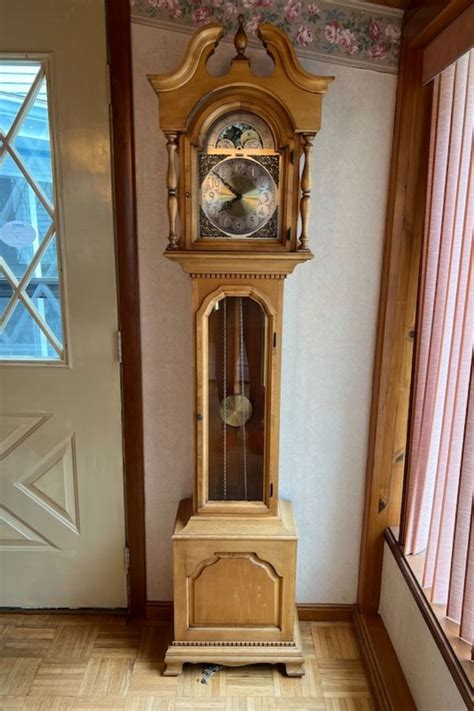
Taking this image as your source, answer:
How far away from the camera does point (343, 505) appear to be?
2041 millimetres

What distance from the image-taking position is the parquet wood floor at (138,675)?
176 centimetres

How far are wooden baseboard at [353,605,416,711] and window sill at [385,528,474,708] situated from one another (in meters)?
0.31

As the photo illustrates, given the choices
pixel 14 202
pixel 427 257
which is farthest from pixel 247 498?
pixel 14 202

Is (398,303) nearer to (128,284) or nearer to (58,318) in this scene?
(128,284)

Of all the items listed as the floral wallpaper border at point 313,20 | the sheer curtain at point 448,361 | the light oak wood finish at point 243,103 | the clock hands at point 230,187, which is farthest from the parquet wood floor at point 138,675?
the floral wallpaper border at point 313,20

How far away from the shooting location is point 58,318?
1.94m

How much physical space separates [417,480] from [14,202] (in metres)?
1.55

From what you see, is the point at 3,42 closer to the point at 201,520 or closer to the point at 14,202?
the point at 14,202

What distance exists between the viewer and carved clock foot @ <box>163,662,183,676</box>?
1857 millimetres

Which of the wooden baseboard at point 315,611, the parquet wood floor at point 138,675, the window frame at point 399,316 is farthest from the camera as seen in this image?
the wooden baseboard at point 315,611

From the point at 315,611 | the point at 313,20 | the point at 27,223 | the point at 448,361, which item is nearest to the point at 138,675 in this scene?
the point at 315,611

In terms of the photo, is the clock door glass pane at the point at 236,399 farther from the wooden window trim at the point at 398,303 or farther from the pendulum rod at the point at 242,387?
the wooden window trim at the point at 398,303

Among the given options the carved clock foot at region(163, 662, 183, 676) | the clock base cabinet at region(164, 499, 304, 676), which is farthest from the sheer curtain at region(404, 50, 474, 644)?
the carved clock foot at region(163, 662, 183, 676)

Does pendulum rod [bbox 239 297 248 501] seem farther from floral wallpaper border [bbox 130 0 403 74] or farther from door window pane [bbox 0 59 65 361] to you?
floral wallpaper border [bbox 130 0 403 74]
